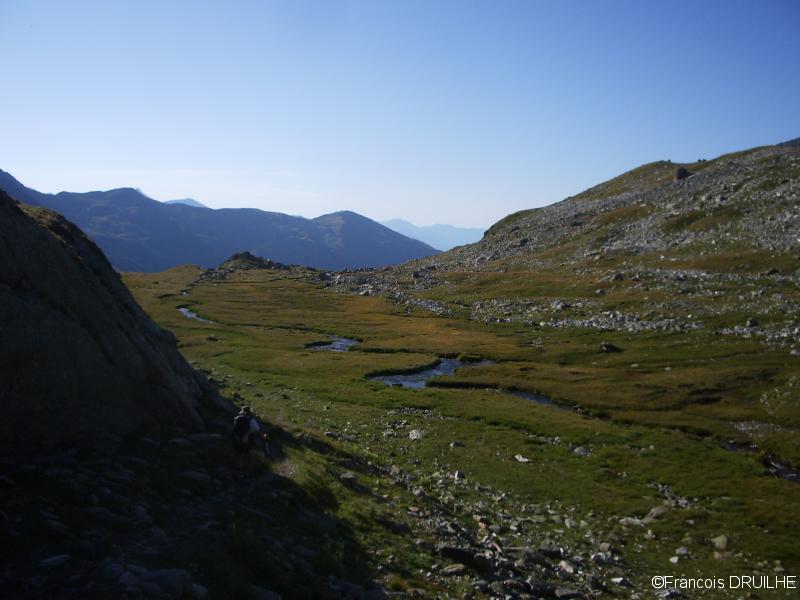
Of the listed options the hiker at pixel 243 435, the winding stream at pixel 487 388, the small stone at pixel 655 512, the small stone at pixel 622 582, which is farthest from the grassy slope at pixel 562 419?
the hiker at pixel 243 435

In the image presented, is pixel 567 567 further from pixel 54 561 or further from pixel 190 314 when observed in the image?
pixel 190 314

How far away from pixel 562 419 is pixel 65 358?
134 feet

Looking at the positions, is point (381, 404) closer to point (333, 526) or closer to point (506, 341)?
point (333, 526)

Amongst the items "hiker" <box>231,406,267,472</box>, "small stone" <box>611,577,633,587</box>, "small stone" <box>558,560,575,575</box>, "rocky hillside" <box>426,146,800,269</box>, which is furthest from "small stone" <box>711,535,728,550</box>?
"rocky hillside" <box>426,146,800,269</box>

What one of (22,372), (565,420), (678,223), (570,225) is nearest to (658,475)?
(565,420)

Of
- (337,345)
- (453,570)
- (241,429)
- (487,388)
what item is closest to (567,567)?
(453,570)

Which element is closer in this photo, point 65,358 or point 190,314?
point 65,358

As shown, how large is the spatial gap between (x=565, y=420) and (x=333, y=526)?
3390cm

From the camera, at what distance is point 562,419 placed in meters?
48.9

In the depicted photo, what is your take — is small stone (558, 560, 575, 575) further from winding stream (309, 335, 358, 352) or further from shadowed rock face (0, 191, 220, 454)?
winding stream (309, 335, 358, 352)

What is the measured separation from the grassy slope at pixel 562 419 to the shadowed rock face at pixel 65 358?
7.19 metres

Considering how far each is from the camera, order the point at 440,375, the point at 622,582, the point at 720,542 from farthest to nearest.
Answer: the point at 440,375 → the point at 720,542 → the point at 622,582

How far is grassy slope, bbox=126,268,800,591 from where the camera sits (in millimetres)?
26078

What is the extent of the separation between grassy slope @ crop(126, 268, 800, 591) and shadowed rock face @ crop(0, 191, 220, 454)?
7.19m
